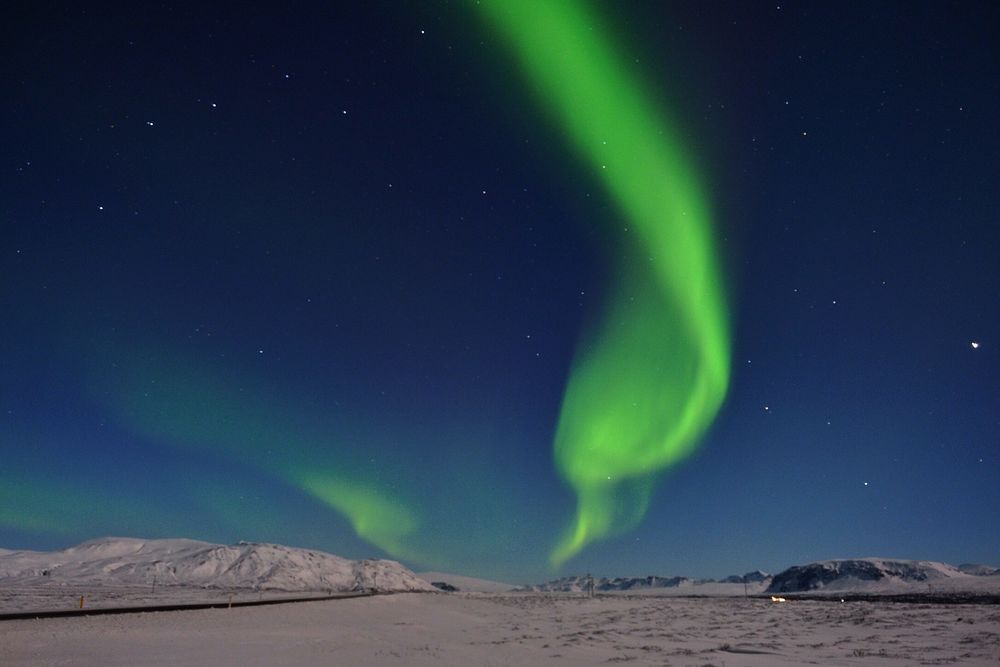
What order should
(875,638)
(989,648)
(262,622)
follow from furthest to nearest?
(262,622), (875,638), (989,648)

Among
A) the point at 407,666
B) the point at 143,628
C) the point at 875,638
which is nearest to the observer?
the point at 407,666

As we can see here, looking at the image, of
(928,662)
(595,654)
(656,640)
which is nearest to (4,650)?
(595,654)

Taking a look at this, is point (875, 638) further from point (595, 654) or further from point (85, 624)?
point (85, 624)

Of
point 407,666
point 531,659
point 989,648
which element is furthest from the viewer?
point 989,648

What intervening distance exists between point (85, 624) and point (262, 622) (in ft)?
29.1

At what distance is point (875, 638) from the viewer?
81.8 ft

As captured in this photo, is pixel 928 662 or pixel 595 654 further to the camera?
pixel 595 654

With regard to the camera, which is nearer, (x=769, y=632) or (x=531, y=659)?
(x=531, y=659)

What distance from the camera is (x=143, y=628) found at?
2838 centimetres

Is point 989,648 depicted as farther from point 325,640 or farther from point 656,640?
point 325,640

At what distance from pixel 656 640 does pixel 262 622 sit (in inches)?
912

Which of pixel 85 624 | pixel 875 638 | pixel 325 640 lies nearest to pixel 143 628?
pixel 85 624

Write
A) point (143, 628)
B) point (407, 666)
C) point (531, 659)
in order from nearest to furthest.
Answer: point (407, 666), point (531, 659), point (143, 628)

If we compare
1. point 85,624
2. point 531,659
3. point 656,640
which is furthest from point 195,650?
point 656,640
